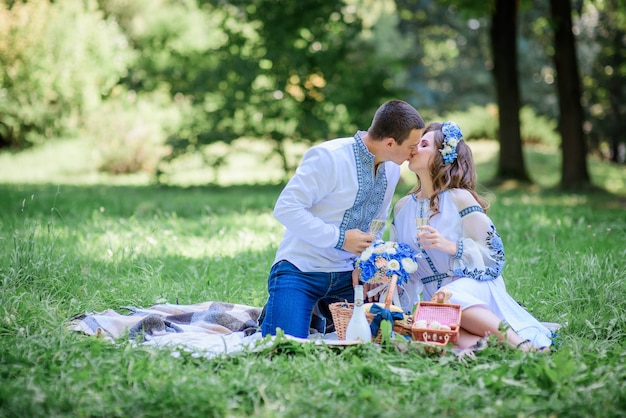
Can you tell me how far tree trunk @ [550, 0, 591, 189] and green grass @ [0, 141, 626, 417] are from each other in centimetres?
554

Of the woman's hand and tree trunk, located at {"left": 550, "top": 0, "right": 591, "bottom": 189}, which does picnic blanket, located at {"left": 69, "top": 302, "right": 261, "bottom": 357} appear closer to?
the woman's hand

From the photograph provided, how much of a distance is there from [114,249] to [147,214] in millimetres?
2712

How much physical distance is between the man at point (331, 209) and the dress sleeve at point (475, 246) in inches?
19.6

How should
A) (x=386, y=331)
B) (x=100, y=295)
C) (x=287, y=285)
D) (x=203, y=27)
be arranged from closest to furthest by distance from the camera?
(x=386, y=331)
(x=287, y=285)
(x=100, y=295)
(x=203, y=27)

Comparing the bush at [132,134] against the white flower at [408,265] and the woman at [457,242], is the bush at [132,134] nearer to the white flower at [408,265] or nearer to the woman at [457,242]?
the woman at [457,242]

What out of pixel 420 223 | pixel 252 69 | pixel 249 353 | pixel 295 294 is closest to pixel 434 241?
pixel 420 223

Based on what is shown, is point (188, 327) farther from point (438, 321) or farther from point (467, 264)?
point (467, 264)

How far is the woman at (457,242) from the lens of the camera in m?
4.23

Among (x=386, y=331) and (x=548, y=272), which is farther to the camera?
(x=548, y=272)

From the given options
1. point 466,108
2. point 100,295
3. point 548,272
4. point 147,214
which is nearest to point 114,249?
point 100,295

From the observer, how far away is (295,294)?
4410 millimetres

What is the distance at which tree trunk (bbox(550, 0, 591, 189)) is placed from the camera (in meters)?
13.2

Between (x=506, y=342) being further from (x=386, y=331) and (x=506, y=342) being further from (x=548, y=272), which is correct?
(x=548, y=272)

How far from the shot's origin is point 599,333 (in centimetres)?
446
